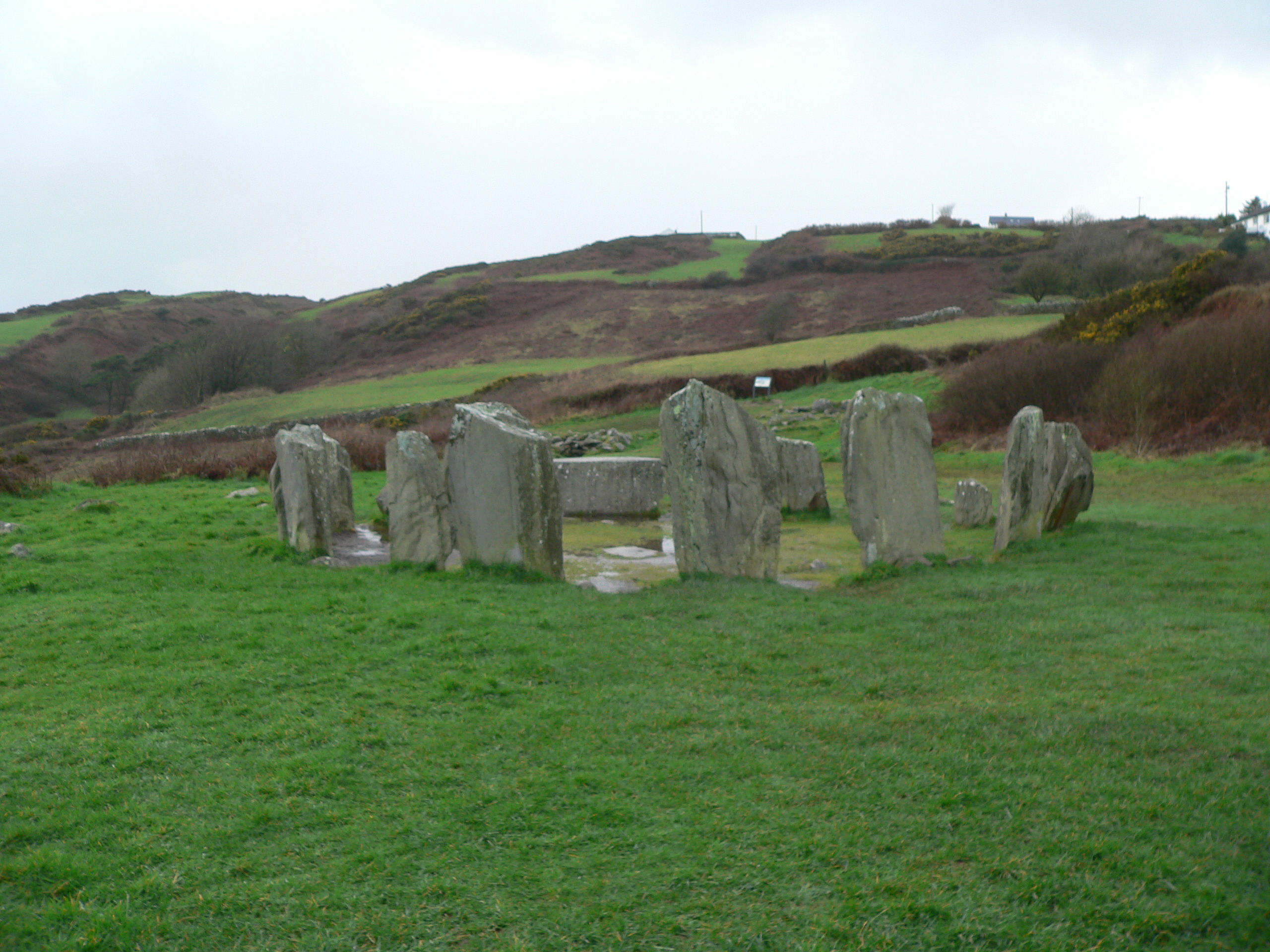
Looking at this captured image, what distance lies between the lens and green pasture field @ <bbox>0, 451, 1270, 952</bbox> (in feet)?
11.1

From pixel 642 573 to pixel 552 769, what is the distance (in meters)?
5.52

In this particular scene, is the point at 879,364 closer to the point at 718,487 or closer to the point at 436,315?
the point at 718,487

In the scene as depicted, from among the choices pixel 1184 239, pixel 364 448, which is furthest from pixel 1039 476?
pixel 1184 239

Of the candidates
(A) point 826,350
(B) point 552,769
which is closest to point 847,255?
(A) point 826,350

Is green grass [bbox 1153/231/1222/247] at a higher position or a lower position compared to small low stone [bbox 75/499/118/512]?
higher

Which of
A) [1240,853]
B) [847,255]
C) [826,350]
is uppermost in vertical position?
[847,255]

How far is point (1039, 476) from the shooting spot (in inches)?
381

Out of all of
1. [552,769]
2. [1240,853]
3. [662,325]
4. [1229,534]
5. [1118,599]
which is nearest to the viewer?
[1240,853]

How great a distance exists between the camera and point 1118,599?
296 inches

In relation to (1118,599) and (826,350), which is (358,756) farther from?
(826,350)

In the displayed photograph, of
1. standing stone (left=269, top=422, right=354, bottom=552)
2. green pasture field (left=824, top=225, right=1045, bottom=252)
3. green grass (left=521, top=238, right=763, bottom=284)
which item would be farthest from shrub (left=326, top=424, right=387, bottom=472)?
green pasture field (left=824, top=225, right=1045, bottom=252)

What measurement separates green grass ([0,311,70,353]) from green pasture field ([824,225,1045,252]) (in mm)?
56463

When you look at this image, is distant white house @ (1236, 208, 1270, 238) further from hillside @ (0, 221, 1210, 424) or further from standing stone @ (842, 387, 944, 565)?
standing stone @ (842, 387, 944, 565)

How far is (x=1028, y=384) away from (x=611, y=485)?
42.8ft
